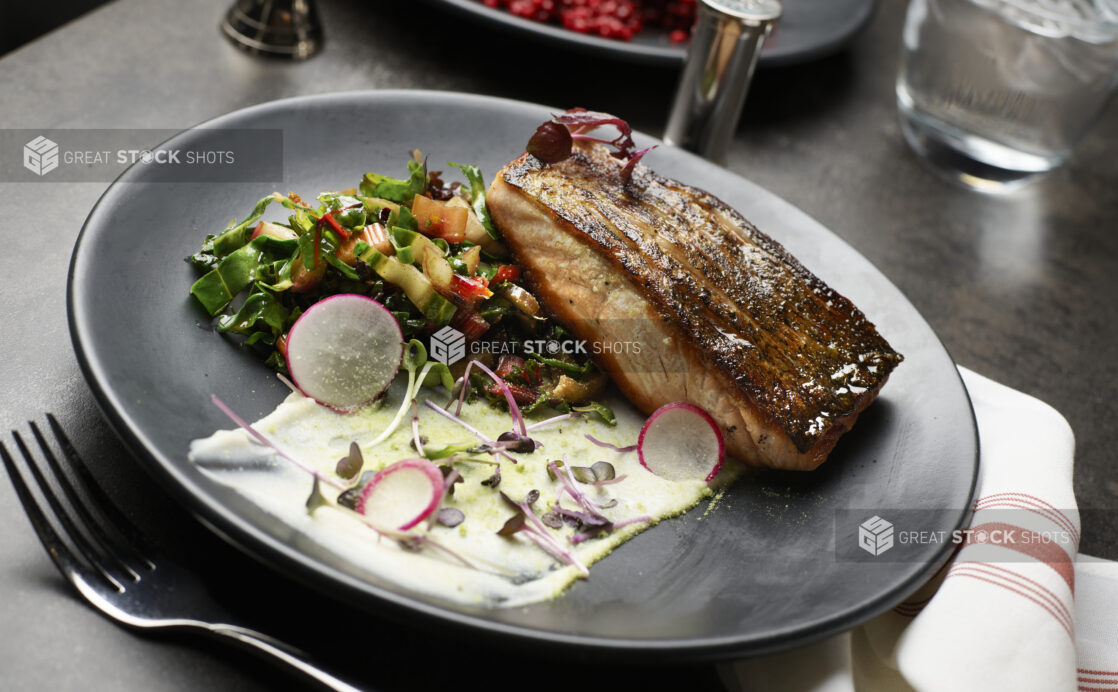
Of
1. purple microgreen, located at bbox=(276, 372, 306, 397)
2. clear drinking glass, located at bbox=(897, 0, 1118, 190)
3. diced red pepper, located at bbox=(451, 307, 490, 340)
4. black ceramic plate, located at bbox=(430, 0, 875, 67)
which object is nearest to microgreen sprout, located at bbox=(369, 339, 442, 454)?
diced red pepper, located at bbox=(451, 307, 490, 340)

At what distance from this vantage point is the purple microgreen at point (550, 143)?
2896 mm

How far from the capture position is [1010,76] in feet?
13.3

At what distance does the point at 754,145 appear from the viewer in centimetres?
452

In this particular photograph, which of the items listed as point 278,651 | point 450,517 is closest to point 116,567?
point 278,651

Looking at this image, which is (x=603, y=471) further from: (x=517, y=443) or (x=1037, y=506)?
(x=1037, y=506)

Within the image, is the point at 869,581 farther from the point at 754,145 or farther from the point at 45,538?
the point at 754,145

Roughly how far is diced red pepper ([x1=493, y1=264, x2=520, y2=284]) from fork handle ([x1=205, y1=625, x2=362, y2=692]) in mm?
1317

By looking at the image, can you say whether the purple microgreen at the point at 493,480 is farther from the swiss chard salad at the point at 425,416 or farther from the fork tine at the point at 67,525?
the fork tine at the point at 67,525

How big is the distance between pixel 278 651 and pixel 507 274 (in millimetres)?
1392

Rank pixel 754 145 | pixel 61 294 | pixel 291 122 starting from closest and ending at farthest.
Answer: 1. pixel 61 294
2. pixel 291 122
3. pixel 754 145

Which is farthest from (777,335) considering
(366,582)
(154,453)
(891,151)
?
(891,151)

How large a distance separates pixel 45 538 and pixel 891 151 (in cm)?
432

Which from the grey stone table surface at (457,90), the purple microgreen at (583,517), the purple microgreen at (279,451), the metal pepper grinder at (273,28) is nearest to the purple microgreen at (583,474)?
the purple microgreen at (583,517)

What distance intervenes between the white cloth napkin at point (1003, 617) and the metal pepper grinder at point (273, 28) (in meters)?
3.43
